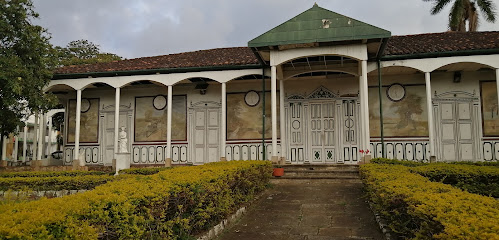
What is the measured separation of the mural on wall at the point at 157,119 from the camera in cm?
1662

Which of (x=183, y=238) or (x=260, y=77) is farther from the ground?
(x=260, y=77)

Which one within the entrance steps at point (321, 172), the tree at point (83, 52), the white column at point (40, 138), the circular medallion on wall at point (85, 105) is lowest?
the entrance steps at point (321, 172)

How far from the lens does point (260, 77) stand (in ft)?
51.6

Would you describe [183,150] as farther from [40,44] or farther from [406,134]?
[406,134]

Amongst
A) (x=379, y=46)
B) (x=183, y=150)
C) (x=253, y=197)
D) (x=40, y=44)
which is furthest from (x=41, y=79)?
(x=379, y=46)

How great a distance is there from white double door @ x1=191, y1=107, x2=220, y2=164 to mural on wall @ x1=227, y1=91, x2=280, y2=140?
650 millimetres

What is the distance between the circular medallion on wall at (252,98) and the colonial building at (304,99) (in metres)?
0.04

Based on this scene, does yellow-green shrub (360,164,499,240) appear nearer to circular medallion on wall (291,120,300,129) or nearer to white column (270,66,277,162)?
white column (270,66,277,162)

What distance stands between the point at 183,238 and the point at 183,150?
1162cm

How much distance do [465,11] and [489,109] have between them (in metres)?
16.6

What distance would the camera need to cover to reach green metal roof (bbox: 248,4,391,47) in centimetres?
1192

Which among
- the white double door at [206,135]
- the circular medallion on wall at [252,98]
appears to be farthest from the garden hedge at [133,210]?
the white double door at [206,135]

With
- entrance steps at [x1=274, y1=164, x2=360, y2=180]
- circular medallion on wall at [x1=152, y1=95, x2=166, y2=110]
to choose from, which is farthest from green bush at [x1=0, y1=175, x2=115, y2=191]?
circular medallion on wall at [x1=152, y1=95, x2=166, y2=110]

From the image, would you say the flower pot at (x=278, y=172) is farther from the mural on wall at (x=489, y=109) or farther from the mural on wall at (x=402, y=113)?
the mural on wall at (x=489, y=109)
